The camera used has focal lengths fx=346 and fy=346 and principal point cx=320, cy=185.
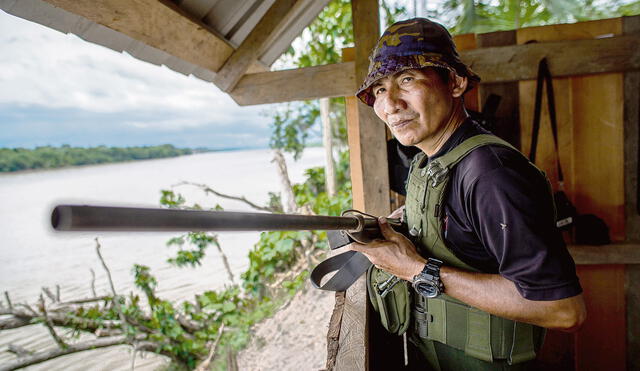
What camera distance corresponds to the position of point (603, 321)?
237 cm

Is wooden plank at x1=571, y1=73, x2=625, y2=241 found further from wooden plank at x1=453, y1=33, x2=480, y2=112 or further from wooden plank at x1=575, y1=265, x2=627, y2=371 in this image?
wooden plank at x1=453, y1=33, x2=480, y2=112

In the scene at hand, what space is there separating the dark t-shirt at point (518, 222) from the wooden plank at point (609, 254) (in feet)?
4.93

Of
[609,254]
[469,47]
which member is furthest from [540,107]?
[609,254]

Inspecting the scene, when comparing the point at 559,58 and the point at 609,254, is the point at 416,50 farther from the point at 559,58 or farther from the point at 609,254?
the point at 609,254

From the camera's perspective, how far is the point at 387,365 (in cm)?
194

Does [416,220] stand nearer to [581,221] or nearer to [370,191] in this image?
[370,191]

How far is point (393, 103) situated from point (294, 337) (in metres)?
4.91

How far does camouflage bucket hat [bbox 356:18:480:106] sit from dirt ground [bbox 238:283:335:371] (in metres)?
4.36

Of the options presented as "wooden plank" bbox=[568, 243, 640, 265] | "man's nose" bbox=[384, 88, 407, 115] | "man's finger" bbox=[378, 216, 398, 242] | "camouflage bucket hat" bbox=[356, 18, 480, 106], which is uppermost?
"camouflage bucket hat" bbox=[356, 18, 480, 106]

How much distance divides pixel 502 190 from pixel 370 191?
1.42m

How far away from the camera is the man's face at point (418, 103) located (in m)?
1.41

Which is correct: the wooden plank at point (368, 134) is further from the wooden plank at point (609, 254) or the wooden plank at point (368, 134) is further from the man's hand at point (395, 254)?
the wooden plank at point (609, 254)

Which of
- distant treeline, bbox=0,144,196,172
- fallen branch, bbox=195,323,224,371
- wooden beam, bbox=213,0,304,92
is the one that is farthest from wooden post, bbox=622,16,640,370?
distant treeline, bbox=0,144,196,172

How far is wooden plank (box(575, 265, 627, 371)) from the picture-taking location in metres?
2.34
